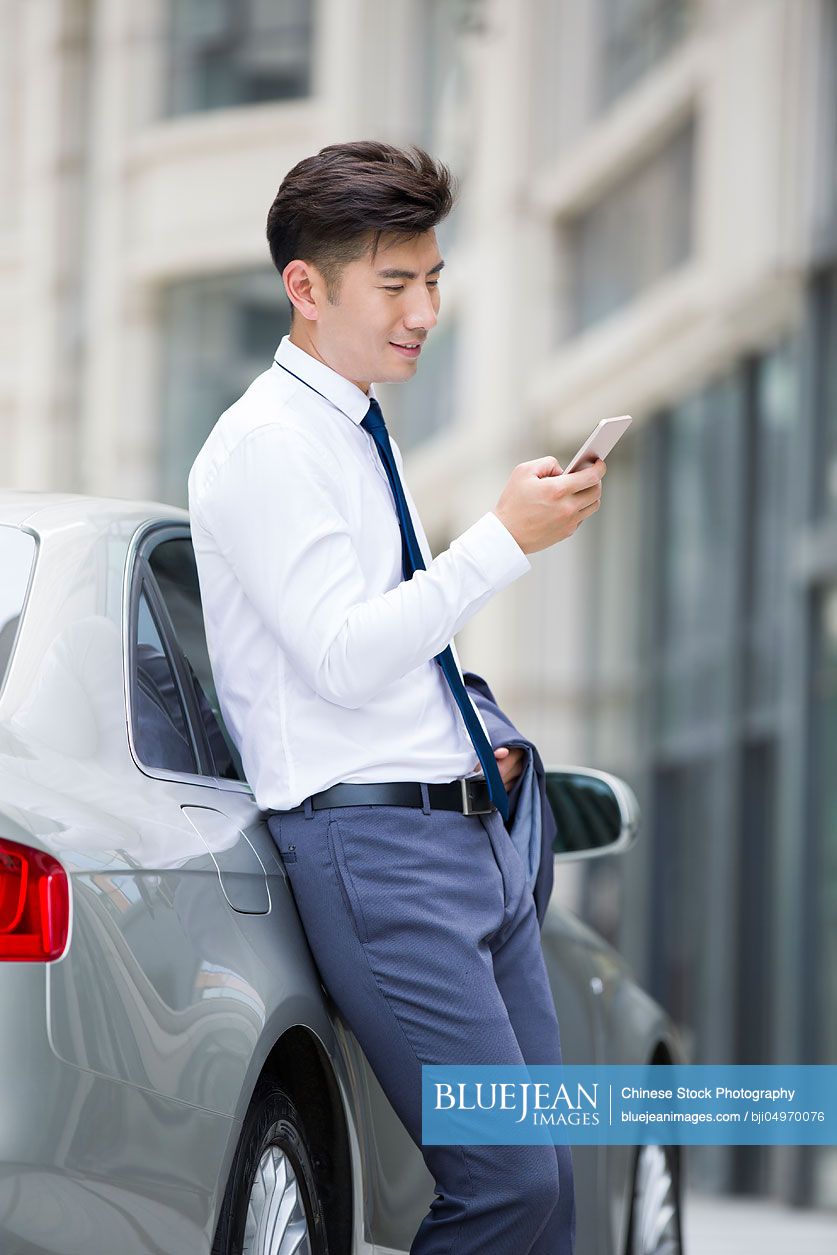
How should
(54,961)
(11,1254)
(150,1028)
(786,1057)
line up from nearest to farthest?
(11,1254) → (54,961) → (150,1028) → (786,1057)

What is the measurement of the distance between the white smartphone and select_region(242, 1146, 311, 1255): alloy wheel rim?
103 cm

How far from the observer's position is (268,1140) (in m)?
2.69

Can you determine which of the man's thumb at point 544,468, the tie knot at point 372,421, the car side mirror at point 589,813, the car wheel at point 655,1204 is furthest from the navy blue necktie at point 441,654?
the car wheel at point 655,1204

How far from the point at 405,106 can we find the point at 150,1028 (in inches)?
601

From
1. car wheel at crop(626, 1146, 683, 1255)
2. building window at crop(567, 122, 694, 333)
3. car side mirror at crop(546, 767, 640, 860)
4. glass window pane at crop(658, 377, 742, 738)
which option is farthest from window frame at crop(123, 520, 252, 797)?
building window at crop(567, 122, 694, 333)

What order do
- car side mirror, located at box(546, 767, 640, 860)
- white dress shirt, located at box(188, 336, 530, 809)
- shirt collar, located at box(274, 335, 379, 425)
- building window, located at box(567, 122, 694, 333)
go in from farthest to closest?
building window, located at box(567, 122, 694, 333) < car side mirror, located at box(546, 767, 640, 860) < shirt collar, located at box(274, 335, 379, 425) < white dress shirt, located at box(188, 336, 530, 809)

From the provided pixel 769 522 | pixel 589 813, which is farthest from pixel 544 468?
pixel 769 522

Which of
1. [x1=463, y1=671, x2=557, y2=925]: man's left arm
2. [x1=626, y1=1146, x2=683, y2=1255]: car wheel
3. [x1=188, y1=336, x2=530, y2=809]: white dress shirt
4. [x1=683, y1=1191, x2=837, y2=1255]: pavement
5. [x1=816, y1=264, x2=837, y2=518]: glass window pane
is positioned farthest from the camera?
[x1=816, y1=264, x2=837, y2=518]: glass window pane

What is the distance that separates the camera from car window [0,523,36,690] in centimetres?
266

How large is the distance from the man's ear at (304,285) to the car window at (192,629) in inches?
18.3

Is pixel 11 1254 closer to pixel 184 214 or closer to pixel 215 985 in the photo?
pixel 215 985

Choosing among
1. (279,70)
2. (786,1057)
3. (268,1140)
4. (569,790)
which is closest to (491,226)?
(279,70)

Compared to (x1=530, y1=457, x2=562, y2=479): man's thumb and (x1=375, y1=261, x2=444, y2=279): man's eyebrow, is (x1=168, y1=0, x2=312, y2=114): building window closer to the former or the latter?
(x1=375, y1=261, x2=444, y2=279): man's eyebrow

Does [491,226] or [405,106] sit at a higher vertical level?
[405,106]
